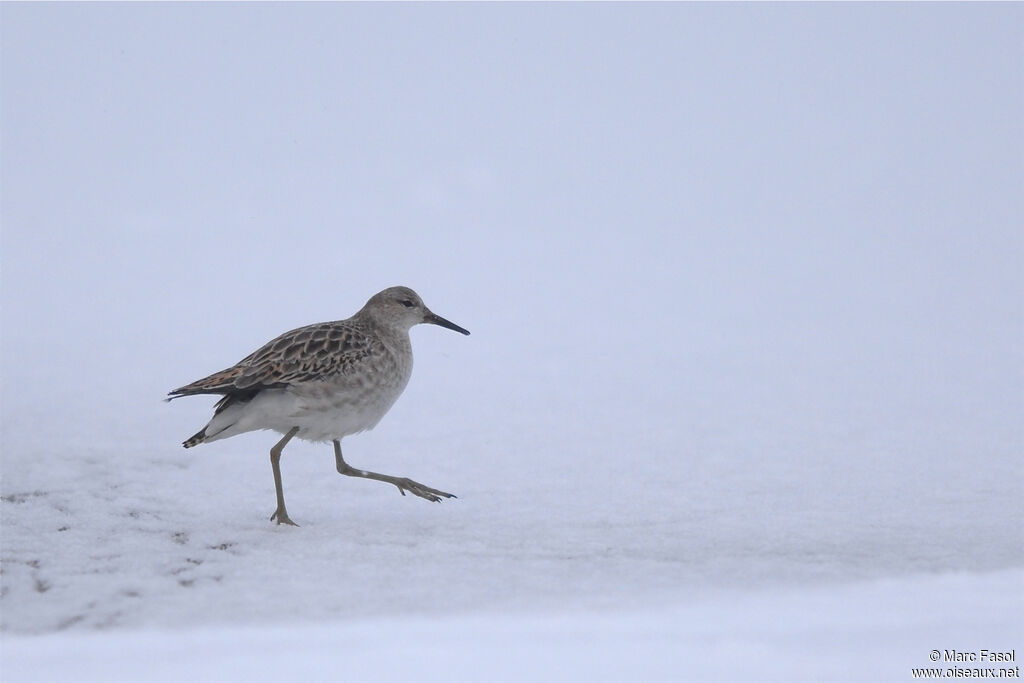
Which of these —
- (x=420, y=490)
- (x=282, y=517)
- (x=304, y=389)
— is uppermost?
(x=304, y=389)

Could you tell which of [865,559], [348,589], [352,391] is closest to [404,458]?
[352,391]

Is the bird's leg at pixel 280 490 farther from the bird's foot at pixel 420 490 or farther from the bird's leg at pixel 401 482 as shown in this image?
the bird's foot at pixel 420 490

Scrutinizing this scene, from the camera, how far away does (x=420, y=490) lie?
25.3 feet

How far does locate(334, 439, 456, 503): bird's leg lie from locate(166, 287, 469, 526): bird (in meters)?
0.06

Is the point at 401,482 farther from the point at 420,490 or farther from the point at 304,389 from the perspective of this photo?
the point at 304,389

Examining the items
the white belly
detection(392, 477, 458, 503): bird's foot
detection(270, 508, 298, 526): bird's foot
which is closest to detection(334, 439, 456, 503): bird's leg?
detection(392, 477, 458, 503): bird's foot

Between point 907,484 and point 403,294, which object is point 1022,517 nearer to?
point 907,484

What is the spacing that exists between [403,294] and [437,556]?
9.16 ft

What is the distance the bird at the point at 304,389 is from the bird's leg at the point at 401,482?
0.19ft

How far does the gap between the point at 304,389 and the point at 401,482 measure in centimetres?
120

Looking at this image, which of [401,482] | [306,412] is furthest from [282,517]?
[401,482]

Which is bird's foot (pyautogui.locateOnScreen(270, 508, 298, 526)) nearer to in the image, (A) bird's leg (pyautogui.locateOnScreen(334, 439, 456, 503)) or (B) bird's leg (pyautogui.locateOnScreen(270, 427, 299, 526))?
(B) bird's leg (pyautogui.locateOnScreen(270, 427, 299, 526))

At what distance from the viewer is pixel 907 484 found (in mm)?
7906

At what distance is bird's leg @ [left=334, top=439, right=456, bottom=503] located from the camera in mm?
7695
